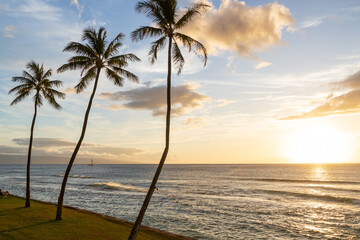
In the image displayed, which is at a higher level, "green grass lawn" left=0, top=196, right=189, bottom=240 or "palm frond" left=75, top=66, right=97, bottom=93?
"palm frond" left=75, top=66, right=97, bottom=93

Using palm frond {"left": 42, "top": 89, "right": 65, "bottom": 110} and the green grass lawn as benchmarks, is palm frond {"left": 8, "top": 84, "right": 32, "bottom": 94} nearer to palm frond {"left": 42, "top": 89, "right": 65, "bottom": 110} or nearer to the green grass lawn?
palm frond {"left": 42, "top": 89, "right": 65, "bottom": 110}

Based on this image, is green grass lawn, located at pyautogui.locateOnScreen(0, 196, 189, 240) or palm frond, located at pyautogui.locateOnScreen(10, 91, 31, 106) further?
palm frond, located at pyautogui.locateOnScreen(10, 91, 31, 106)

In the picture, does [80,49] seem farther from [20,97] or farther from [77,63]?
[20,97]

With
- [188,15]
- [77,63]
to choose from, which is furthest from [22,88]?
[188,15]

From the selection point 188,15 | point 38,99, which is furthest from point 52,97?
point 188,15

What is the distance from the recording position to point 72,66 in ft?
56.8

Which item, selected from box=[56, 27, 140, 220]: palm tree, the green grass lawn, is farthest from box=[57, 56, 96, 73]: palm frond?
the green grass lawn

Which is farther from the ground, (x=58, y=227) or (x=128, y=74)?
(x=128, y=74)

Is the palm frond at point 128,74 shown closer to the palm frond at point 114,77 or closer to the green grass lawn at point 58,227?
the palm frond at point 114,77

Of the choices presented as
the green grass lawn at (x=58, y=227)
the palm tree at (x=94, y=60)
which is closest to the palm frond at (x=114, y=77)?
the palm tree at (x=94, y=60)

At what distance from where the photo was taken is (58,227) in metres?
14.6

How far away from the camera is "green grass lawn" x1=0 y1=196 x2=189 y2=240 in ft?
43.0

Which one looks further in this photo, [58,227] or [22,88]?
[22,88]

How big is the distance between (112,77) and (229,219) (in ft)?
56.4
